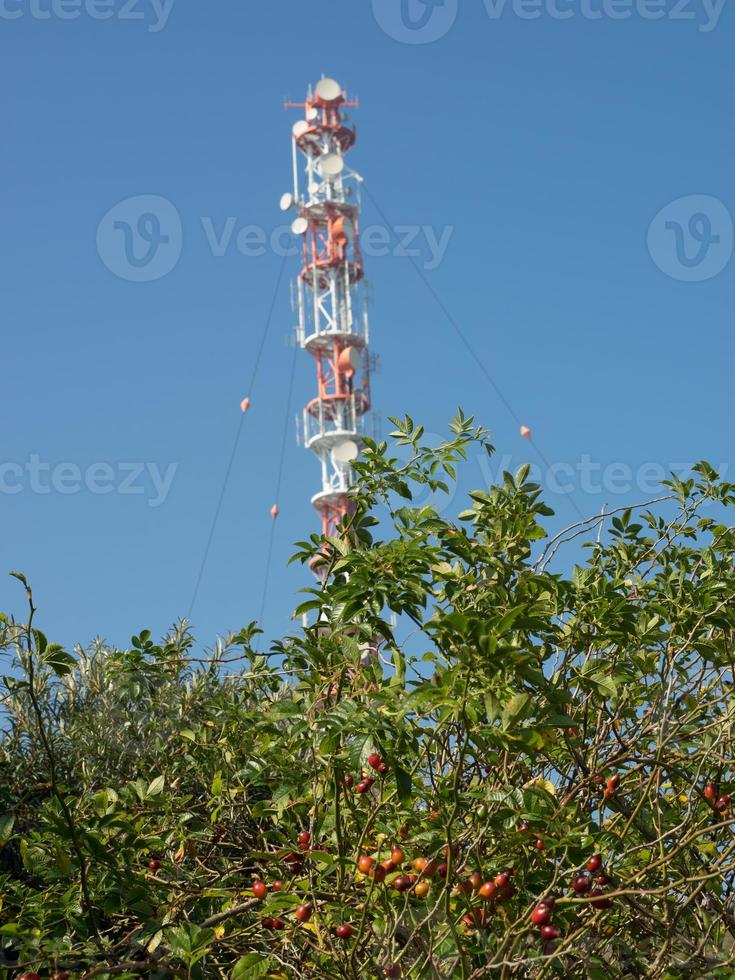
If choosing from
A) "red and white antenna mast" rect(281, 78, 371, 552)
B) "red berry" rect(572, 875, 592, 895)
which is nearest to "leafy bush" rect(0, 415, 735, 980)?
"red berry" rect(572, 875, 592, 895)

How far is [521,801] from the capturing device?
4.77 meters

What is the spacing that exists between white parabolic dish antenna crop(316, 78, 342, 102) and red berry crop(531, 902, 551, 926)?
103 feet

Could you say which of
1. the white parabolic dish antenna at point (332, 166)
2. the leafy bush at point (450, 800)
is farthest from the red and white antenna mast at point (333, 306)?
the leafy bush at point (450, 800)

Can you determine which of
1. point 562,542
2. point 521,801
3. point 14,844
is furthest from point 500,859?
point 14,844

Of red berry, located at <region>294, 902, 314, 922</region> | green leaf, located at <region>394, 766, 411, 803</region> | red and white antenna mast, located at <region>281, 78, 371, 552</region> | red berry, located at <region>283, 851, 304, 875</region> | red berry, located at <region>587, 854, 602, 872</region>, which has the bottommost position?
red berry, located at <region>587, 854, 602, 872</region>

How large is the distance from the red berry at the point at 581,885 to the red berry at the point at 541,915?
14 cm

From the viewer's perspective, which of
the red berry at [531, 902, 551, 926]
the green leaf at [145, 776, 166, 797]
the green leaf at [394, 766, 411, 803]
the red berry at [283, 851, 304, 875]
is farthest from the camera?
the green leaf at [145, 776, 166, 797]

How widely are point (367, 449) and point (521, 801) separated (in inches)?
66.3

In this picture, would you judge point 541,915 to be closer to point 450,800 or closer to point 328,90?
point 450,800

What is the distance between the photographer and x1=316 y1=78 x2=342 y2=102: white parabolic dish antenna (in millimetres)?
33406

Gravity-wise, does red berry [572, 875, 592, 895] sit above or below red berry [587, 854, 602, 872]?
below

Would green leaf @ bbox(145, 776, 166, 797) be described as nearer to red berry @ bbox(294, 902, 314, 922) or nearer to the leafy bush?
the leafy bush

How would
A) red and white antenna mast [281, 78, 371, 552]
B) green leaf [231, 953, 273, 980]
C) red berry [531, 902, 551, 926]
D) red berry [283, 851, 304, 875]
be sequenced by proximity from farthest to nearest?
1. red and white antenna mast [281, 78, 371, 552]
2. red berry [283, 851, 304, 875]
3. green leaf [231, 953, 273, 980]
4. red berry [531, 902, 551, 926]

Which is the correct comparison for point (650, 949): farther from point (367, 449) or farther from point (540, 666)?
point (367, 449)
